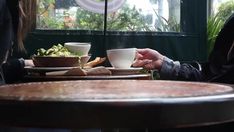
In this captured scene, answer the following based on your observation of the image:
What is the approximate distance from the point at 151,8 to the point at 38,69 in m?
2.14

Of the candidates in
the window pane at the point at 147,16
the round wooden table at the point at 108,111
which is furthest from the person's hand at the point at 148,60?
the window pane at the point at 147,16

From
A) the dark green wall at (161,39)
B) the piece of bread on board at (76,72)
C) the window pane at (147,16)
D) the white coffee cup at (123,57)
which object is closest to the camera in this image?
the piece of bread on board at (76,72)

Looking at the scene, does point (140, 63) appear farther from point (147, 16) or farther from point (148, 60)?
point (147, 16)

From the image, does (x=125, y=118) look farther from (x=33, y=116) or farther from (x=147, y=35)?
(x=147, y=35)

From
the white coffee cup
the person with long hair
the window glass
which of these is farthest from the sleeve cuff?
the window glass

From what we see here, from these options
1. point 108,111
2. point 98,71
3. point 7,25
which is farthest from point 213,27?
point 108,111

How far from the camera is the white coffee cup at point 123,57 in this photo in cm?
183

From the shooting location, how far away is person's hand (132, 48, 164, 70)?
1924mm

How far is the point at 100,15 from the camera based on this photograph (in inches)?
132

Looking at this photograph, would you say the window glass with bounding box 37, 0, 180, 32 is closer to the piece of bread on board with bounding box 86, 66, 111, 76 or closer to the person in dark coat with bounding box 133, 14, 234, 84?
the person in dark coat with bounding box 133, 14, 234, 84

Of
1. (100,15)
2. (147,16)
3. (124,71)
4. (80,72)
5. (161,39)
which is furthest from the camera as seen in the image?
(147,16)

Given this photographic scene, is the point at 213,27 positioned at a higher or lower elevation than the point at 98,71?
higher

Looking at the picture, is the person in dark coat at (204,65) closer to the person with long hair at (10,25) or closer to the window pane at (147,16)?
the person with long hair at (10,25)

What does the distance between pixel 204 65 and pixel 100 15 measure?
60.5 inches
